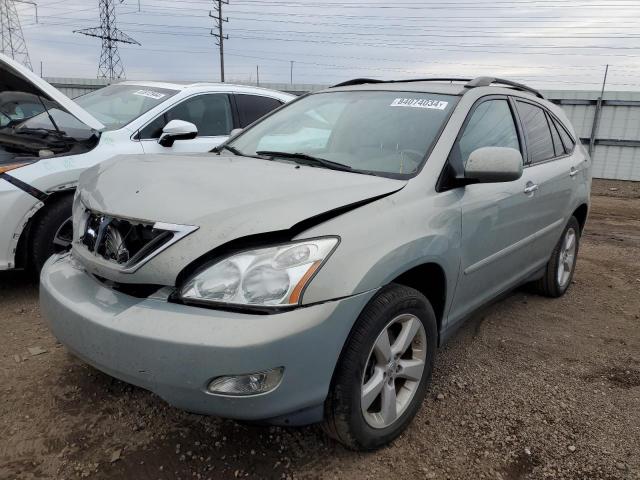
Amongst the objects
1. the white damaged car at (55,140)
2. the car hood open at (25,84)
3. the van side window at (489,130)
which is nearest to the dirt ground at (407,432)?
the white damaged car at (55,140)

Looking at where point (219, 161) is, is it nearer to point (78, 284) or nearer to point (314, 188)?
point (314, 188)

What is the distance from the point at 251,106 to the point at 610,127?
42.0 ft

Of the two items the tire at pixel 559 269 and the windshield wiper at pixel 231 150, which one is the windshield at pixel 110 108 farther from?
the tire at pixel 559 269

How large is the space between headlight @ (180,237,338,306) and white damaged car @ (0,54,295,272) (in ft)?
7.14

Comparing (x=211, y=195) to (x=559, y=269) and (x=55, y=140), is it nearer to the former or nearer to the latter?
(x=55, y=140)

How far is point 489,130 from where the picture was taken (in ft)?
10.0

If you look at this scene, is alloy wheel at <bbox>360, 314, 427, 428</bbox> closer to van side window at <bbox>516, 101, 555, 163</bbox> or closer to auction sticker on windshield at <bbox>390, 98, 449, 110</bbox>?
auction sticker on windshield at <bbox>390, 98, 449, 110</bbox>

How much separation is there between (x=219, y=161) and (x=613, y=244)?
6.16 m

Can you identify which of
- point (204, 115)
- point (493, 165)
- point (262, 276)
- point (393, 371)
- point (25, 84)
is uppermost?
point (25, 84)

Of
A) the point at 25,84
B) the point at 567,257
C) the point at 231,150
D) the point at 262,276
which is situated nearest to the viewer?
the point at 262,276

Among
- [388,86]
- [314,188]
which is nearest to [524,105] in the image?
[388,86]

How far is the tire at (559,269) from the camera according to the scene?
13.5 ft

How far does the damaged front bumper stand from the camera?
1.69m

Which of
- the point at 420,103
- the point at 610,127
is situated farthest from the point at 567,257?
the point at 610,127
